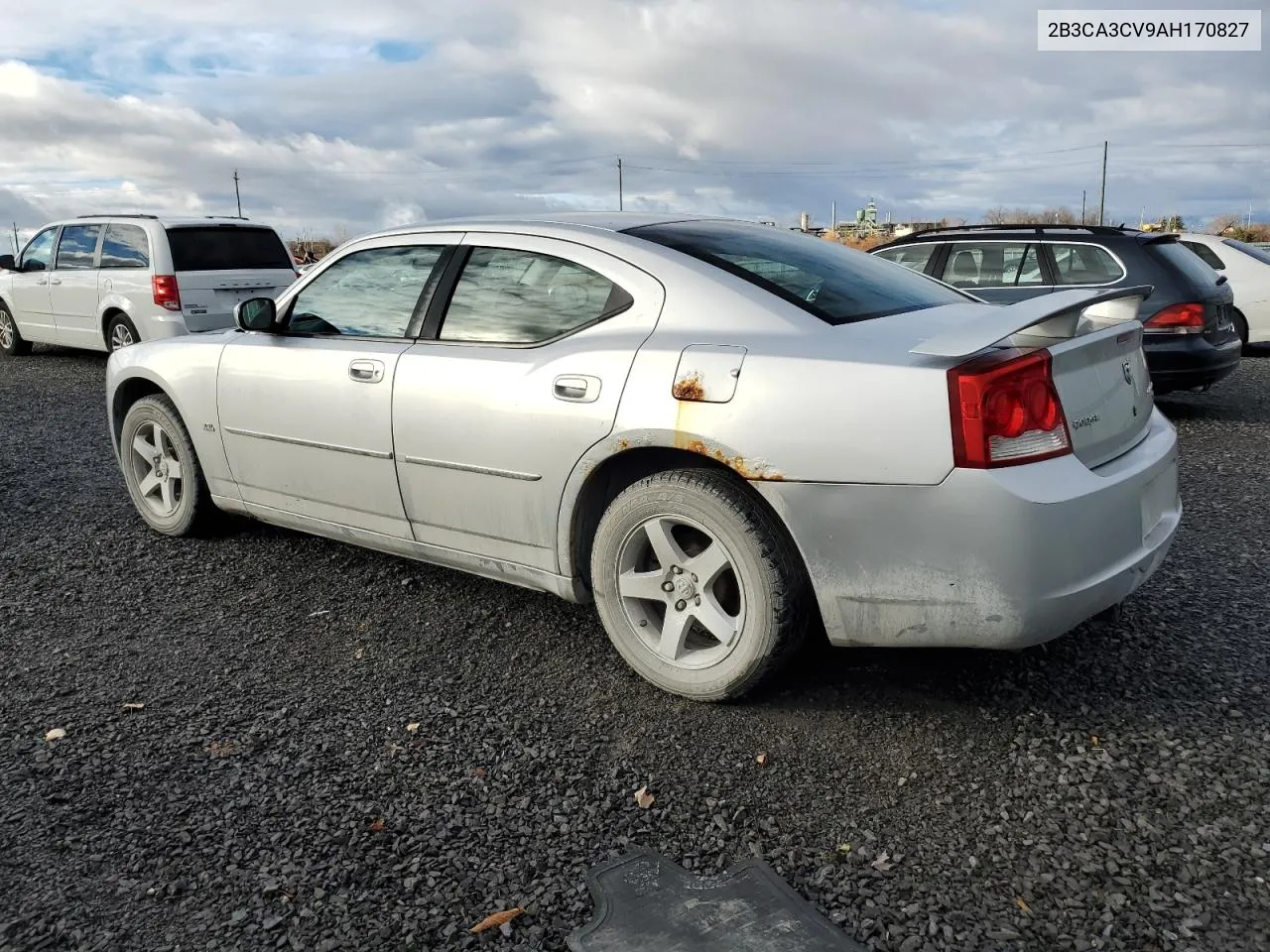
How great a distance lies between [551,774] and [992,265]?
7028 millimetres

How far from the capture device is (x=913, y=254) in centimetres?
927

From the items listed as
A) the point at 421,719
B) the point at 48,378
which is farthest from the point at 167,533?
the point at 48,378

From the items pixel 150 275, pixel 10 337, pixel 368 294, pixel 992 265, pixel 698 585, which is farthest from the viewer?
pixel 10 337

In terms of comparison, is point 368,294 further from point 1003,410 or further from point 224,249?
point 224,249

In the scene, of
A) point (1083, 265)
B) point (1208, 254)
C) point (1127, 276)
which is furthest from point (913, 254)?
point (1208, 254)

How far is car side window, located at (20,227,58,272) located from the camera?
12.7m

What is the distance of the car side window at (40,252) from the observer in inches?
498

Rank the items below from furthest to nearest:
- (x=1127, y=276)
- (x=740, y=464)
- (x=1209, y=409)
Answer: (x=1209, y=409), (x=1127, y=276), (x=740, y=464)

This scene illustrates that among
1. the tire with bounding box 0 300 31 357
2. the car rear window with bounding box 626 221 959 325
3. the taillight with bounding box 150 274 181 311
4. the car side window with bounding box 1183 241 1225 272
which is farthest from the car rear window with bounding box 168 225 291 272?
the car side window with bounding box 1183 241 1225 272

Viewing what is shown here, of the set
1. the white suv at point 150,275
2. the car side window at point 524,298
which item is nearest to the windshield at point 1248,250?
the white suv at point 150,275

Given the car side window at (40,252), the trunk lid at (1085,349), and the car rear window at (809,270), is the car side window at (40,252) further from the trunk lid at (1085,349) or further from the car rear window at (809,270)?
the trunk lid at (1085,349)

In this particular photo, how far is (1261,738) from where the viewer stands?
3.04m

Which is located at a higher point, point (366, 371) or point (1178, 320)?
point (366, 371)

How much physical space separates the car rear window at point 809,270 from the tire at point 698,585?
0.67m
